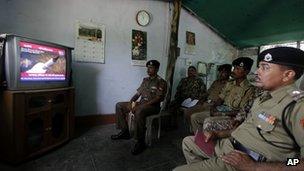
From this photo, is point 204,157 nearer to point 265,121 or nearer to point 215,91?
point 265,121

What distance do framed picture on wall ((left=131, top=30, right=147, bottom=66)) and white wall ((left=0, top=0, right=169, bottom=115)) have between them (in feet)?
0.25

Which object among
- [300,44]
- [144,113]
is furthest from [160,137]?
[300,44]

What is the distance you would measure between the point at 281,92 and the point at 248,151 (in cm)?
32

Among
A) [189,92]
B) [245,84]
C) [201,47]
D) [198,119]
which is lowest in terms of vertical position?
[198,119]

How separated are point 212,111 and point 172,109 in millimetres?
1168

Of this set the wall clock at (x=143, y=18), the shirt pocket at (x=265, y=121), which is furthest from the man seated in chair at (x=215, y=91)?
the shirt pocket at (x=265, y=121)

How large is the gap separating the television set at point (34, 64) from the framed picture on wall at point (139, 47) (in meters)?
1.42

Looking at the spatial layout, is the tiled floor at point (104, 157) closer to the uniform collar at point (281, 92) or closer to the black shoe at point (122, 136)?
the black shoe at point (122, 136)

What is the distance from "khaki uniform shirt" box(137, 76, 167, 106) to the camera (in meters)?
3.23

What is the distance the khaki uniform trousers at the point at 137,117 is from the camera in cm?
282

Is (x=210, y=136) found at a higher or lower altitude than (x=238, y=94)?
A: lower

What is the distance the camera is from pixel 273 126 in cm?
107

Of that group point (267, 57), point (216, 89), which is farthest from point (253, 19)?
point (267, 57)

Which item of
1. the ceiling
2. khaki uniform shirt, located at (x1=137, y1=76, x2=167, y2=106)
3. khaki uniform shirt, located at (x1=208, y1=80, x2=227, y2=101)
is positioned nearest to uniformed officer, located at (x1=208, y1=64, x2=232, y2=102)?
khaki uniform shirt, located at (x1=208, y1=80, x2=227, y2=101)
